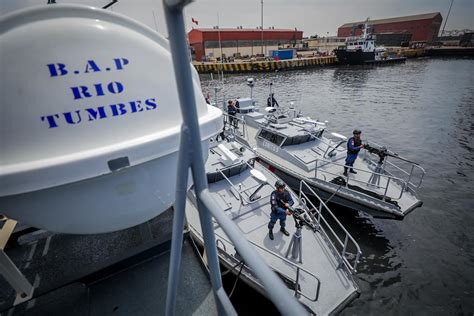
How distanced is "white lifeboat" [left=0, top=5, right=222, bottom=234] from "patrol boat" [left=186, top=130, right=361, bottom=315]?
261cm

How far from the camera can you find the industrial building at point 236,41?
5669 centimetres

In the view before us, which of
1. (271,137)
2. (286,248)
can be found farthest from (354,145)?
(286,248)

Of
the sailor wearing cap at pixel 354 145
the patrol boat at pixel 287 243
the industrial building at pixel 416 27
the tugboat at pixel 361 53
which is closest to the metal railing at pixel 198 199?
the patrol boat at pixel 287 243

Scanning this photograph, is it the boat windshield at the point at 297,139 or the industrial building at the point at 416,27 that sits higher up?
the industrial building at the point at 416,27

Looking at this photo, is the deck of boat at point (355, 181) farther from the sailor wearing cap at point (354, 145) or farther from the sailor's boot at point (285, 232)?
the sailor's boot at point (285, 232)

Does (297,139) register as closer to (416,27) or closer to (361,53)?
(361,53)

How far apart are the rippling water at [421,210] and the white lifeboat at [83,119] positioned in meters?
5.20

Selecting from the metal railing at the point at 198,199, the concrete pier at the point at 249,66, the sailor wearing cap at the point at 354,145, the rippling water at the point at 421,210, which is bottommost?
the rippling water at the point at 421,210

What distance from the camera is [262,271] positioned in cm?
111

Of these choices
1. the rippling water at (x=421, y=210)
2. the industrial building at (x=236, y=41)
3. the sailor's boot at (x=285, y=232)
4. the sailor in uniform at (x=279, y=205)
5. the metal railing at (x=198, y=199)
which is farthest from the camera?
the industrial building at (x=236, y=41)

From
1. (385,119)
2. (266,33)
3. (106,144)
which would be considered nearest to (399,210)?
(106,144)

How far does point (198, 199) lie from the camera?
163 centimetres

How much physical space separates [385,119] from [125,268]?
2389cm

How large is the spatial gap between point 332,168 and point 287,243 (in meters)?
5.26
